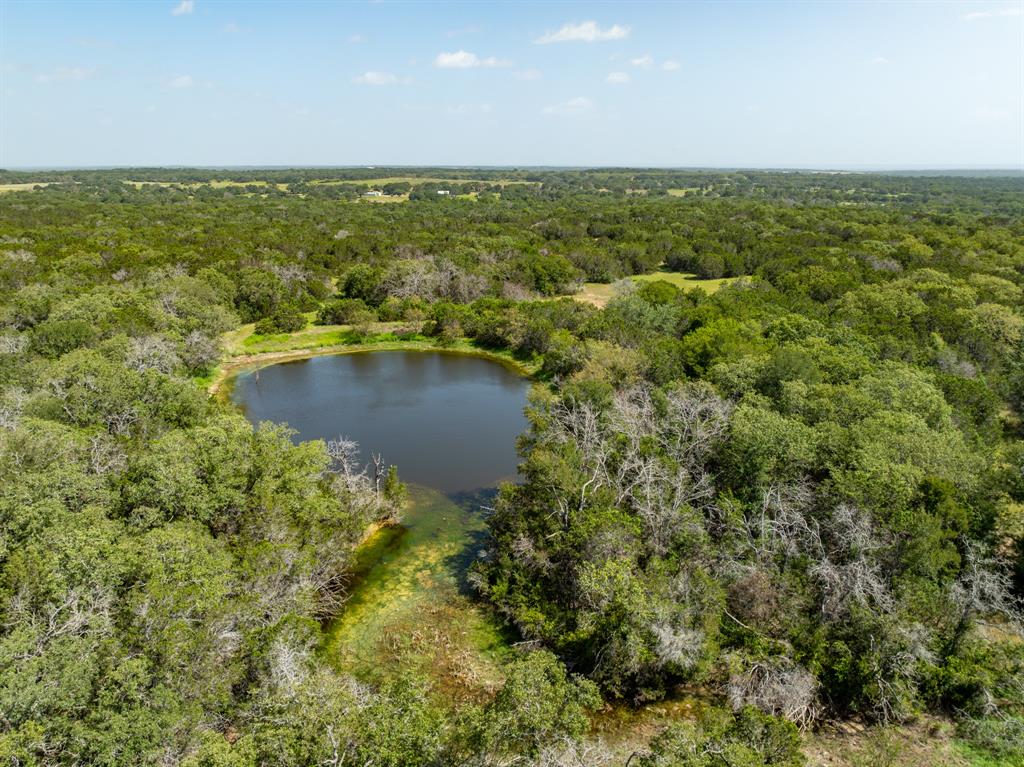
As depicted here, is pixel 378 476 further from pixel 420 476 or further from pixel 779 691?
pixel 779 691

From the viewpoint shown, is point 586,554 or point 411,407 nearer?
point 586,554

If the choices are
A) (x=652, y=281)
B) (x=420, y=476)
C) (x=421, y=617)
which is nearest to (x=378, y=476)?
(x=420, y=476)

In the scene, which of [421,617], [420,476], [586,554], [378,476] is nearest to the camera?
[586,554]

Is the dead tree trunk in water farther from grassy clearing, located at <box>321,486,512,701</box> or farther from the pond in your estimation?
grassy clearing, located at <box>321,486,512,701</box>

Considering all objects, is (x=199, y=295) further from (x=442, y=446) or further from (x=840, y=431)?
(x=840, y=431)

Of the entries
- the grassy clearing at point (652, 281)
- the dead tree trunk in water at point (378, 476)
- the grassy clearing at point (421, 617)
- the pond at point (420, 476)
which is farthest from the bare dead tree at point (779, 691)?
the grassy clearing at point (652, 281)

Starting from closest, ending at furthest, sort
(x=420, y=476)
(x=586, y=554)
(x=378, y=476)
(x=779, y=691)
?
1. (x=779, y=691)
2. (x=586, y=554)
3. (x=378, y=476)
4. (x=420, y=476)

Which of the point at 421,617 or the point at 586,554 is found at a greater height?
the point at 586,554
